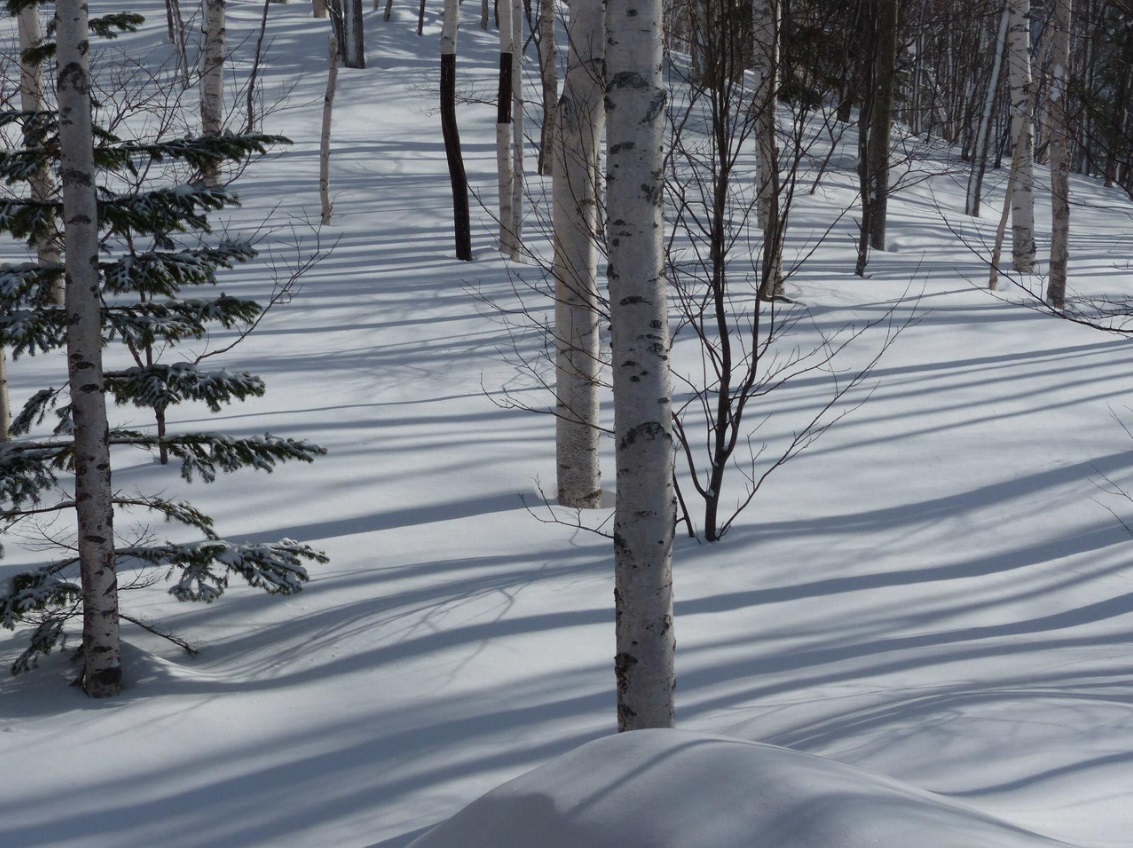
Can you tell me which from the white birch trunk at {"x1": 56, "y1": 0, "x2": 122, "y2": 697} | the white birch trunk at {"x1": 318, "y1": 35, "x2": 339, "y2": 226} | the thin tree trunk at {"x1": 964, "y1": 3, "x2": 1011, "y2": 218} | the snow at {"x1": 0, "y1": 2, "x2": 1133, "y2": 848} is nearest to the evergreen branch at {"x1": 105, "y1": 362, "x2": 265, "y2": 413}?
the white birch trunk at {"x1": 56, "y1": 0, "x2": 122, "y2": 697}

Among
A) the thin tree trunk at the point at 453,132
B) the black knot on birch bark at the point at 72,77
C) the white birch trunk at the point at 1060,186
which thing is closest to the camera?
the black knot on birch bark at the point at 72,77

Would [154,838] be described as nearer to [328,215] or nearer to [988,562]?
[988,562]

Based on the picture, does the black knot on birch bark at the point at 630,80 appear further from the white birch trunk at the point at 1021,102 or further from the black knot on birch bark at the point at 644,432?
the white birch trunk at the point at 1021,102

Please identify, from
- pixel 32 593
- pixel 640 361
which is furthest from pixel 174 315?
pixel 640 361

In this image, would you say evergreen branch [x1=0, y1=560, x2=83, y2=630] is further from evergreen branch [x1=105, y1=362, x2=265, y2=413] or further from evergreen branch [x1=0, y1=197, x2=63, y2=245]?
evergreen branch [x1=0, y1=197, x2=63, y2=245]

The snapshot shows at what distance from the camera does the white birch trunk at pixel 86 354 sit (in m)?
4.02

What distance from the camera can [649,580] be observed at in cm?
340

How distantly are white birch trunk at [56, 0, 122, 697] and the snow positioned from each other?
32 centimetres

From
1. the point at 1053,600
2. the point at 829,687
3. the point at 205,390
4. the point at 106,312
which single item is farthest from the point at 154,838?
the point at 1053,600

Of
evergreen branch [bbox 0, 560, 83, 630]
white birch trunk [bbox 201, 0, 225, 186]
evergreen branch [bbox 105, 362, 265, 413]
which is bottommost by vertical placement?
evergreen branch [bbox 0, 560, 83, 630]

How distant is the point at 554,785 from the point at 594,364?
4.73m

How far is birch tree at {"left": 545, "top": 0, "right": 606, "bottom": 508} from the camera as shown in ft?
20.6

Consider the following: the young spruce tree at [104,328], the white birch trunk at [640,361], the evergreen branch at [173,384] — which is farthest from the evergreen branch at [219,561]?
the white birch trunk at [640,361]

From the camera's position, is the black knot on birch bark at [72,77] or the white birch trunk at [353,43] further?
the white birch trunk at [353,43]
